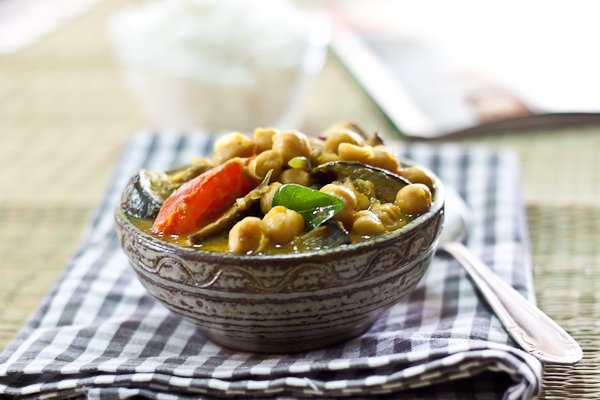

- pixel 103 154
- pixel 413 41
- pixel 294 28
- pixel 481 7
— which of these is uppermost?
pixel 294 28

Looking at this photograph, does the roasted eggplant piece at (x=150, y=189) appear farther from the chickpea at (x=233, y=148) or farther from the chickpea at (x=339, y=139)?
the chickpea at (x=339, y=139)

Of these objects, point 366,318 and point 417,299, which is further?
point 417,299

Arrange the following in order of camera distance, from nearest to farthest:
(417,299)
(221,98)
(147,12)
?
(417,299) < (221,98) < (147,12)

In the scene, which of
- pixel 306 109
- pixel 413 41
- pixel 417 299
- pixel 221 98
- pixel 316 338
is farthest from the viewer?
pixel 413 41

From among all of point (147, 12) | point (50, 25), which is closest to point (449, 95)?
point (147, 12)

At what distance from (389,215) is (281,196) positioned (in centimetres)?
20

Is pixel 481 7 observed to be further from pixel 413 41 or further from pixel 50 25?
pixel 50 25

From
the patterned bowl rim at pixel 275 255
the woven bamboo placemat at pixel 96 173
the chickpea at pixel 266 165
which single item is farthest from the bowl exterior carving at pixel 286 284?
the woven bamboo placemat at pixel 96 173

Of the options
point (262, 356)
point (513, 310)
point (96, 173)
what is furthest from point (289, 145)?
point (96, 173)

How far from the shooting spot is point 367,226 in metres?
1.51

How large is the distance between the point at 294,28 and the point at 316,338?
1.66 meters

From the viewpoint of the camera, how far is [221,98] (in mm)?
2967

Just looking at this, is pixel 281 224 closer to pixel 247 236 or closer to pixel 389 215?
pixel 247 236

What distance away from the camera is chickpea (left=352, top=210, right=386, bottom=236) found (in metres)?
1.51
